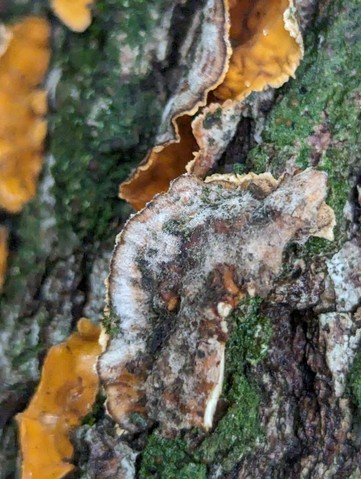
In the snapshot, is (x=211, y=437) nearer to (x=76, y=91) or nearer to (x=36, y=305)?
(x=36, y=305)

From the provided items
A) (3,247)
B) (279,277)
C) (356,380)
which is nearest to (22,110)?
(3,247)

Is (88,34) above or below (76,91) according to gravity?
above

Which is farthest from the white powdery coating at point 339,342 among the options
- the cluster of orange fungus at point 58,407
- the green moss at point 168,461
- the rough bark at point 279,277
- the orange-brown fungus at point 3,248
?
the orange-brown fungus at point 3,248

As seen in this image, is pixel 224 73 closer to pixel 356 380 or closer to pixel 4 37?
pixel 4 37

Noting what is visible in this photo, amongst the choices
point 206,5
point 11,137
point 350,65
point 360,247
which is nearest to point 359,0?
point 350,65

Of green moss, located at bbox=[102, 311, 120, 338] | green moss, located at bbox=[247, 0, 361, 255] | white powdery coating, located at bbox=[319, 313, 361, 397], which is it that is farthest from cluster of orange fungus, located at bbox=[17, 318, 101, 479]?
green moss, located at bbox=[247, 0, 361, 255]

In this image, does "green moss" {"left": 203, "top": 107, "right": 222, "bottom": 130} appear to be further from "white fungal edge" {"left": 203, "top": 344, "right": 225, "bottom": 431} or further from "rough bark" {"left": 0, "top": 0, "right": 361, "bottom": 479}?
"white fungal edge" {"left": 203, "top": 344, "right": 225, "bottom": 431}
